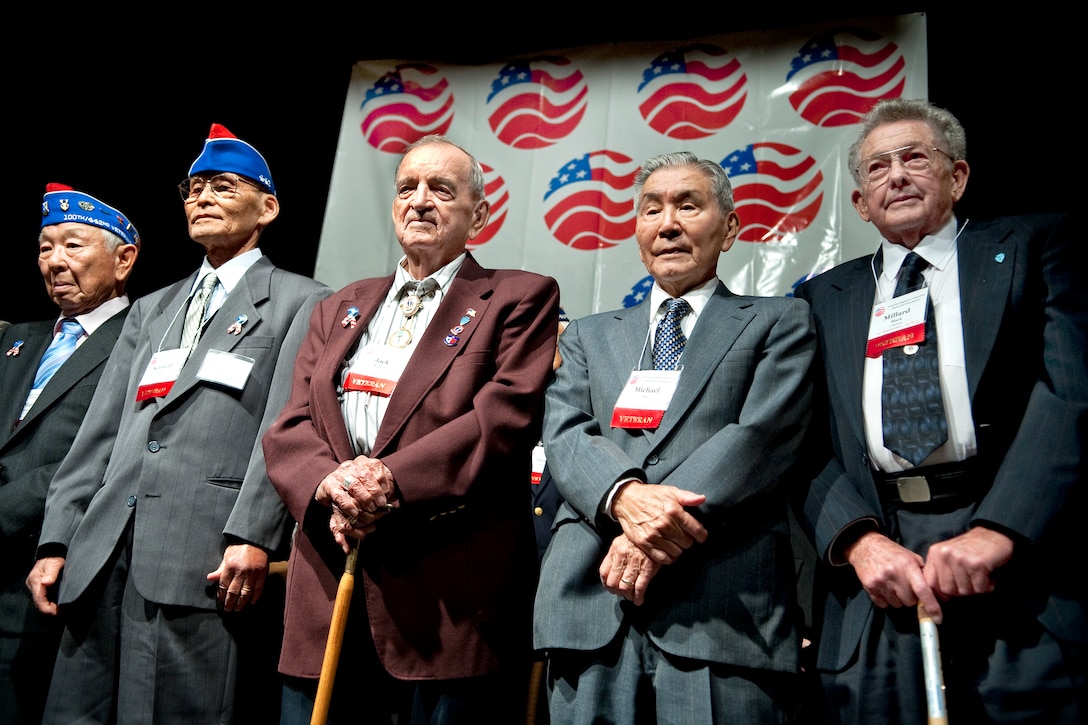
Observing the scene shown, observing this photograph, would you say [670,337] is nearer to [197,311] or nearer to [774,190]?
[197,311]

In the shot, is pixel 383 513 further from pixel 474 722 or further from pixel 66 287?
pixel 66 287

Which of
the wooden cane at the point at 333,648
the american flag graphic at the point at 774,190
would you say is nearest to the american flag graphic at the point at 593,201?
the american flag graphic at the point at 774,190

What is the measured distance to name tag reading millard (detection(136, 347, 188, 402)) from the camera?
8.47ft

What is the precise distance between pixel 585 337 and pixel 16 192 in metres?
3.55

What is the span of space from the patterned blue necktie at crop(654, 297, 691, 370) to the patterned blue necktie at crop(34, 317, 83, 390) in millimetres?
2299

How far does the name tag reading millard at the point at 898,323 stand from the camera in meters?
2.05

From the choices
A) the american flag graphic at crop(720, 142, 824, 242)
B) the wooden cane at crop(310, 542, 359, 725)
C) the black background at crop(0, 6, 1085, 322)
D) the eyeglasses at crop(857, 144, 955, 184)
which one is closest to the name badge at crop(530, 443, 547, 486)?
the american flag graphic at crop(720, 142, 824, 242)

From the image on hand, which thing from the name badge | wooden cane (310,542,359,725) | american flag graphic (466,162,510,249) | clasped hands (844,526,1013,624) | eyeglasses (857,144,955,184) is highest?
american flag graphic (466,162,510,249)

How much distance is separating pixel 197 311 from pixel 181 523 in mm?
761

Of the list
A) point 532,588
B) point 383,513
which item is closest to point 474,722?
point 532,588

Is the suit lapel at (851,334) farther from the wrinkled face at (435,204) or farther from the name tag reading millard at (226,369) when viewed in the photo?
the name tag reading millard at (226,369)

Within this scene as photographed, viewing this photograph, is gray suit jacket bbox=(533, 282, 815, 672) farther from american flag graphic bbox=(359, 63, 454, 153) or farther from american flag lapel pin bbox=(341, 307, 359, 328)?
american flag graphic bbox=(359, 63, 454, 153)

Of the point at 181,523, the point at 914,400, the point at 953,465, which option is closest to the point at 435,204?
the point at 181,523

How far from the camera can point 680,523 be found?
180 centimetres
